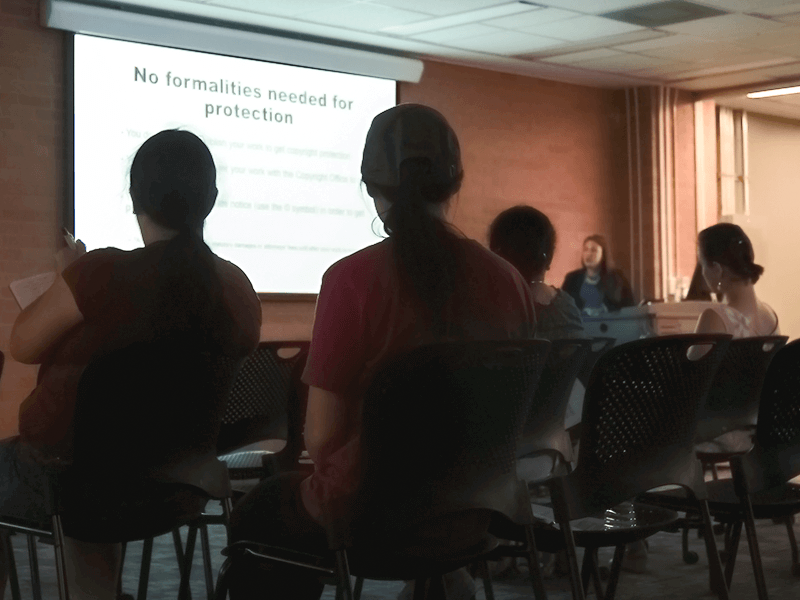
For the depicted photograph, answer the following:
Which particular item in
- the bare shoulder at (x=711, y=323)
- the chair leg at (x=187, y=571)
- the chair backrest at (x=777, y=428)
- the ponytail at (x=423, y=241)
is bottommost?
the chair leg at (x=187, y=571)

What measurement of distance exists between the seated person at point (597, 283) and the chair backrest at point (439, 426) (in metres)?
6.42

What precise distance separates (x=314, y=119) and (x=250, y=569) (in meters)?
5.86

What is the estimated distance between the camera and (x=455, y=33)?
7.25 metres

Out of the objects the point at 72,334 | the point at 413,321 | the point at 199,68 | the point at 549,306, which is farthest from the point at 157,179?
the point at 199,68

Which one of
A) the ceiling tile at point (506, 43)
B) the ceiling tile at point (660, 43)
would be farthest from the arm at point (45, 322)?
the ceiling tile at point (660, 43)

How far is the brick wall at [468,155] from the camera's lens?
607cm

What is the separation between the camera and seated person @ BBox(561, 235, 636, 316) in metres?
8.09

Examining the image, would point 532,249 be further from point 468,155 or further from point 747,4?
point 468,155

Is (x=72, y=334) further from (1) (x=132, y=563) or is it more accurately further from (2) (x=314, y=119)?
(2) (x=314, y=119)

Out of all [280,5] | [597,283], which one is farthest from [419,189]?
[597,283]

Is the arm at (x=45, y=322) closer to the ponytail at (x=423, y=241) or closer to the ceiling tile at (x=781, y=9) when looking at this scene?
the ponytail at (x=423, y=241)

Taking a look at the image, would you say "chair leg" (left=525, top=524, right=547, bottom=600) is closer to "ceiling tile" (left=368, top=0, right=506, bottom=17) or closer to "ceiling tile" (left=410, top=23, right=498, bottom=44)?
"ceiling tile" (left=368, top=0, right=506, bottom=17)

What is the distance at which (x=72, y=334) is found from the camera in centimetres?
207

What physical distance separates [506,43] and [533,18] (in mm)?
738
